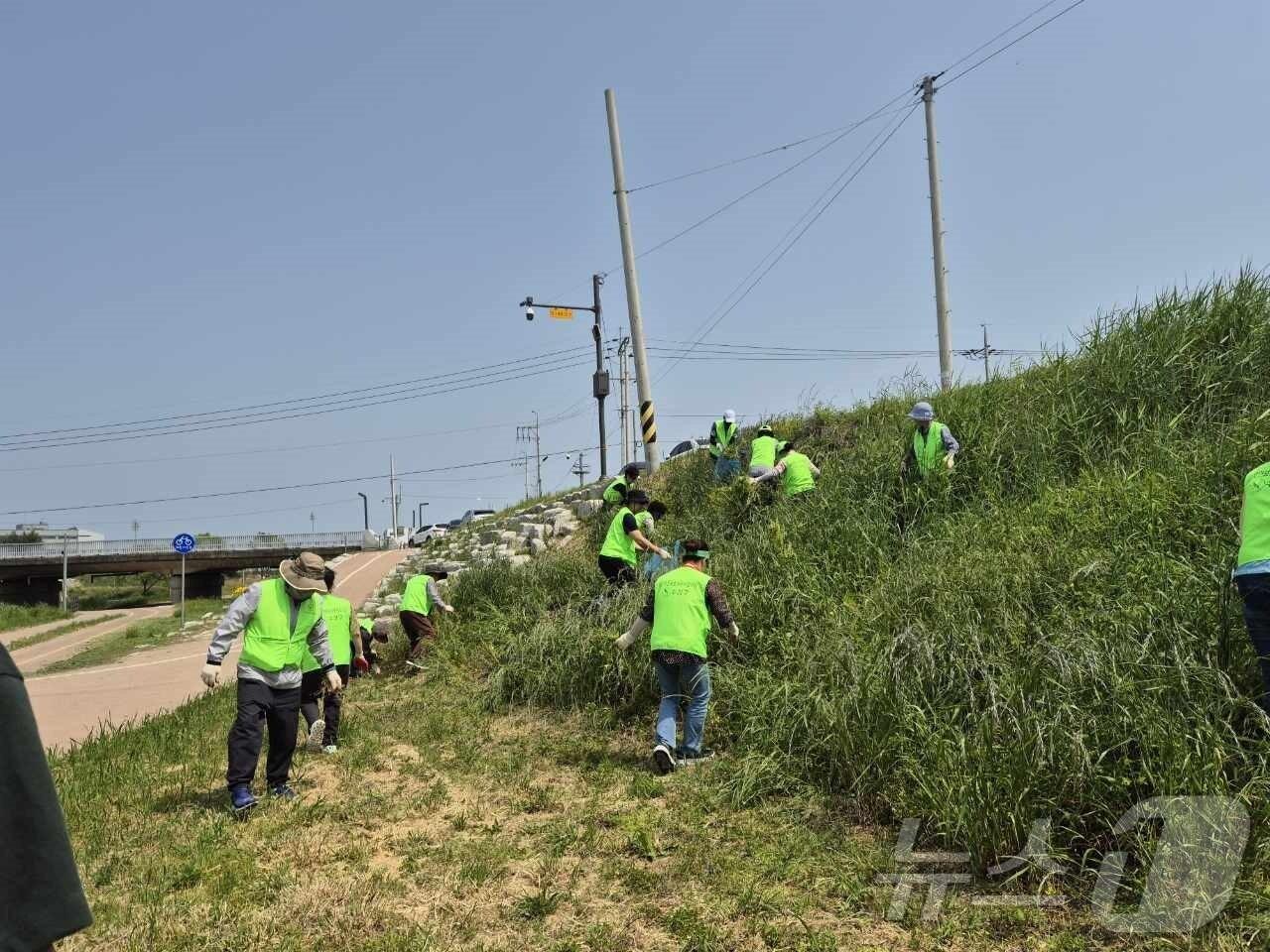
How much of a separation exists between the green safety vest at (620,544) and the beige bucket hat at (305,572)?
4.00m

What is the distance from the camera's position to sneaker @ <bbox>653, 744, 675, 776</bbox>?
5875mm

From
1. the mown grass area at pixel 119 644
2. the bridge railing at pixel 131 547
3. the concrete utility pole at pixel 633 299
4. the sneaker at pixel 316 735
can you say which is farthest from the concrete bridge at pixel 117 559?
the sneaker at pixel 316 735

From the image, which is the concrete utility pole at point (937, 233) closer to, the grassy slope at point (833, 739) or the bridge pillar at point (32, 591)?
the grassy slope at point (833, 739)

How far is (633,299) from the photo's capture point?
15875 millimetres

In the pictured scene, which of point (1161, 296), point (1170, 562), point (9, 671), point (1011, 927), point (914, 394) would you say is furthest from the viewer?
point (914, 394)

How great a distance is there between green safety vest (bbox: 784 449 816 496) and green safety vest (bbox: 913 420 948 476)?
140cm

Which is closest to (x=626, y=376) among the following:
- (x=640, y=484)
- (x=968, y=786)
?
(x=640, y=484)

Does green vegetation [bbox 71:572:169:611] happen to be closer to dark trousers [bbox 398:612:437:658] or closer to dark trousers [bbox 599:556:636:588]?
dark trousers [bbox 398:612:437:658]

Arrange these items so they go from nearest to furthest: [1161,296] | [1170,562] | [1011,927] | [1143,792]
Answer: [1011,927] < [1143,792] < [1170,562] < [1161,296]

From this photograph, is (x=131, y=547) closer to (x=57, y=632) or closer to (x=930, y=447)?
(x=57, y=632)

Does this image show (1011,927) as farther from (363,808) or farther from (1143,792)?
(363,808)

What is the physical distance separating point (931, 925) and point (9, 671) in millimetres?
3628

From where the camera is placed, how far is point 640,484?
14.6 m

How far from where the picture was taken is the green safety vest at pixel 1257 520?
13.6 feet
